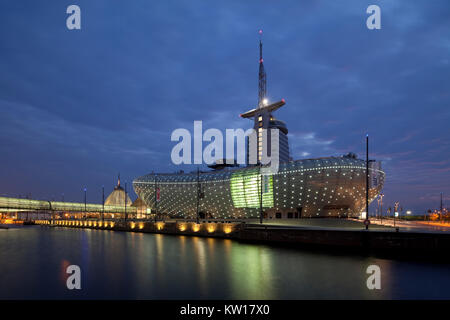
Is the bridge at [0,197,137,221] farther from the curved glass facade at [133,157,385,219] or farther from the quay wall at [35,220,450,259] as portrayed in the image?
the quay wall at [35,220,450,259]

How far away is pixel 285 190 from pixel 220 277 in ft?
217

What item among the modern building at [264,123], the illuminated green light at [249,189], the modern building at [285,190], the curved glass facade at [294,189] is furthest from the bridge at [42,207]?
the modern building at [264,123]

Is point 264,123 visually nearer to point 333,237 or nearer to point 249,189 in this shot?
point 249,189

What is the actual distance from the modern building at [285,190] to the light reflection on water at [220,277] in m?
36.7

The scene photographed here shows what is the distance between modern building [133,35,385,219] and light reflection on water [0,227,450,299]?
36.7 meters

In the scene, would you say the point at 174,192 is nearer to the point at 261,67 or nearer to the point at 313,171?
the point at 313,171

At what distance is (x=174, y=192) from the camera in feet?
378

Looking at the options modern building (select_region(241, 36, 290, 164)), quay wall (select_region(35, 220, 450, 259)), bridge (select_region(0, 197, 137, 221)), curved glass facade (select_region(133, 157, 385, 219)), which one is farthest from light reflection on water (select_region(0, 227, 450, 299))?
modern building (select_region(241, 36, 290, 164))

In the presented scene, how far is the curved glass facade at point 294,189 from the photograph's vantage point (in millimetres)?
81688

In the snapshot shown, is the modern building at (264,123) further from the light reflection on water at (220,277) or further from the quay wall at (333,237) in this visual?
the light reflection on water at (220,277)

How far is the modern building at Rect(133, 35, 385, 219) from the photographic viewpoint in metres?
81.9

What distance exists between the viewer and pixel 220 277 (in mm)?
22828
